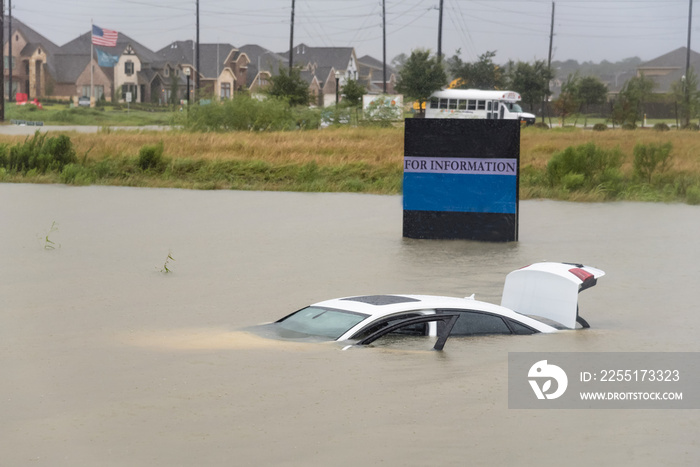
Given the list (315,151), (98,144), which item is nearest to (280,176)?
(315,151)

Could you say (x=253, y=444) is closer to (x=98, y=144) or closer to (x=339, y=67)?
(x=98, y=144)

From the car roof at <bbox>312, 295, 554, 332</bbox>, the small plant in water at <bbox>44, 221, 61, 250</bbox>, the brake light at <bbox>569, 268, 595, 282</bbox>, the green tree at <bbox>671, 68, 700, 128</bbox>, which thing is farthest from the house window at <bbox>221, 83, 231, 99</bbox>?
the car roof at <bbox>312, 295, 554, 332</bbox>

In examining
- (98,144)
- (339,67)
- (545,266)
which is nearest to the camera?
(545,266)

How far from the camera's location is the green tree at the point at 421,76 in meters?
67.0

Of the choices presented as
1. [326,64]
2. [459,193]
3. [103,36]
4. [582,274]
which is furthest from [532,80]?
[582,274]

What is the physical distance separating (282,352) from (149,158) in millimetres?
22681

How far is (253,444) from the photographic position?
275 inches

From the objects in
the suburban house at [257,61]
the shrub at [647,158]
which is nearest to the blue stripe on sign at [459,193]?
the shrub at [647,158]

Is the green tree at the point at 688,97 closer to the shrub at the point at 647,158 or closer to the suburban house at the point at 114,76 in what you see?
the shrub at the point at 647,158

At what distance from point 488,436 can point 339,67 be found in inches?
4739

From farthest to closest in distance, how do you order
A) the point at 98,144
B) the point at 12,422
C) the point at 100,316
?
the point at 98,144, the point at 100,316, the point at 12,422

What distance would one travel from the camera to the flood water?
7.01 metres

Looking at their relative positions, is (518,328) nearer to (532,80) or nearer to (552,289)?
(552,289)

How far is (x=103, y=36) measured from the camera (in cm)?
7694
